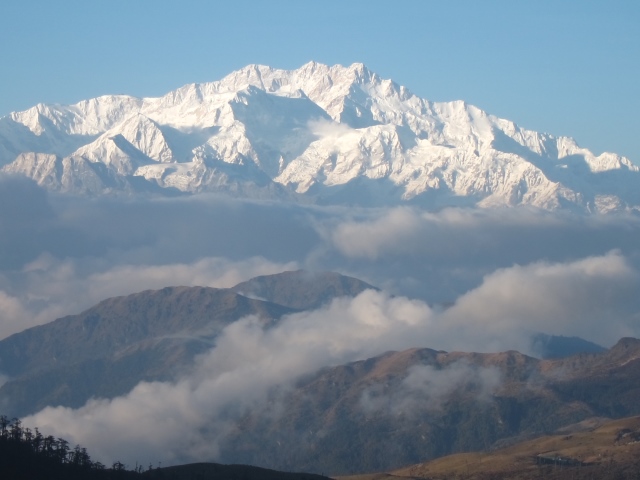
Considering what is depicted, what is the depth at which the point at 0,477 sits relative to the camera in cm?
18638

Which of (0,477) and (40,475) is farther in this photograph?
(40,475)

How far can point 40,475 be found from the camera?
198625 millimetres

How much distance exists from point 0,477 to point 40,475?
42.0ft
